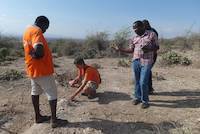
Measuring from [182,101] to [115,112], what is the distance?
1.72 meters

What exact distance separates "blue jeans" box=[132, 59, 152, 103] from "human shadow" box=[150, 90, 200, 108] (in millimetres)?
396

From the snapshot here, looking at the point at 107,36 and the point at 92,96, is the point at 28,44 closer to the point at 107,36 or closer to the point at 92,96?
the point at 92,96

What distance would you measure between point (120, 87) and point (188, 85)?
73.0 inches

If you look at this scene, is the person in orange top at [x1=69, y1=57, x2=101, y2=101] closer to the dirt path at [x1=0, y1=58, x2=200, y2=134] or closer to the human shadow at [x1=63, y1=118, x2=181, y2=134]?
the dirt path at [x1=0, y1=58, x2=200, y2=134]

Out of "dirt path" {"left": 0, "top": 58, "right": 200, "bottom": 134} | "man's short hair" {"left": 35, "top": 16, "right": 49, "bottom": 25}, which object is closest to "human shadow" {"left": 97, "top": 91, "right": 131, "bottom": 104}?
"dirt path" {"left": 0, "top": 58, "right": 200, "bottom": 134}

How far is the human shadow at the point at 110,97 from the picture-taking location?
839 cm

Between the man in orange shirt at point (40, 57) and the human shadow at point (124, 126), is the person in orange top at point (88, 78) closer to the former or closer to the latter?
the human shadow at point (124, 126)

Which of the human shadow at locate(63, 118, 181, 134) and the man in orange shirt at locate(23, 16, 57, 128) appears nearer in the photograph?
the man in orange shirt at locate(23, 16, 57, 128)

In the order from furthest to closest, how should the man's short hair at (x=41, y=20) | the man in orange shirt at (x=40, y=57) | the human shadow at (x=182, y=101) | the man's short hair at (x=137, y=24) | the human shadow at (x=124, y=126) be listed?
1. the human shadow at (x=182, y=101)
2. the man's short hair at (x=137, y=24)
3. the human shadow at (x=124, y=126)
4. the man's short hair at (x=41, y=20)
5. the man in orange shirt at (x=40, y=57)

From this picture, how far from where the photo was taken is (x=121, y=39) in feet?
63.3

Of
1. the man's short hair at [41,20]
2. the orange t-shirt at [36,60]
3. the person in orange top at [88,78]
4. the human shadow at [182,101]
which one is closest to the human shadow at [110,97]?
the person in orange top at [88,78]

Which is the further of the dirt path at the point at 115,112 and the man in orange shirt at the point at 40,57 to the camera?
the dirt path at the point at 115,112

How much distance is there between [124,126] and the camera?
269 inches

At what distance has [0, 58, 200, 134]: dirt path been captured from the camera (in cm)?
665
